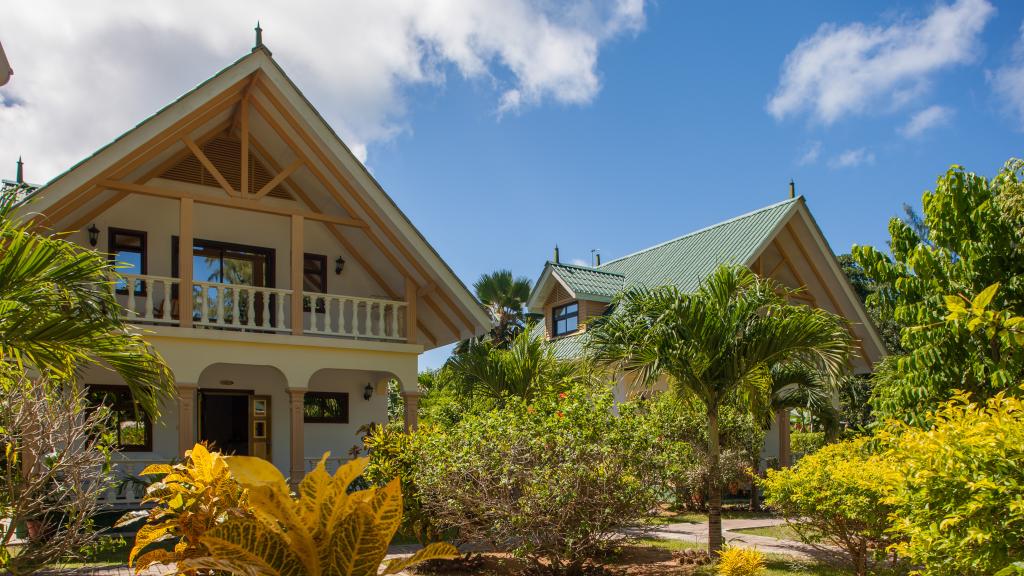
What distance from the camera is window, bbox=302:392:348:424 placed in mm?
18406

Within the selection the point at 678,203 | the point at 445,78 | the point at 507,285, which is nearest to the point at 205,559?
the point at 445,78

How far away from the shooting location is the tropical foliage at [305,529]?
3.76 m

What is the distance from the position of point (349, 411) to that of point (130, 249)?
5732 mm

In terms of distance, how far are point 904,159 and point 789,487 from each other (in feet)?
24.0

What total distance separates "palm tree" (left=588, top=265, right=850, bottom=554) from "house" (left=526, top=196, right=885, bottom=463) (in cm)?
968

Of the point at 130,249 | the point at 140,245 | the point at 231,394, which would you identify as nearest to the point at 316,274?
the point at 231,394

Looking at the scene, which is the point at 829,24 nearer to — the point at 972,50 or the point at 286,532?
the point at 972,50

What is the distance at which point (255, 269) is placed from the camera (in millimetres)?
17734

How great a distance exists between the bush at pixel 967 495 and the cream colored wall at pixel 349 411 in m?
13.9

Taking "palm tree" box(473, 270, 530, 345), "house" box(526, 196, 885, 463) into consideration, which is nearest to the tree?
"house" box(526, 196, 885, 463)

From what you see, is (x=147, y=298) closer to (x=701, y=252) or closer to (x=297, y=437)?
(x=297, y=437)

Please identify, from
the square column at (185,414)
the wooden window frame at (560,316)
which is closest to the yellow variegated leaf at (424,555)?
the square column at (185,414)

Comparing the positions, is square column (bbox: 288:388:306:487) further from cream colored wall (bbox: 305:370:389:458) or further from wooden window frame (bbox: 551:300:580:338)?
wooden window frame (bbox: 551:300:580:338)

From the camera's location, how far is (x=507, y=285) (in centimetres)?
3070
